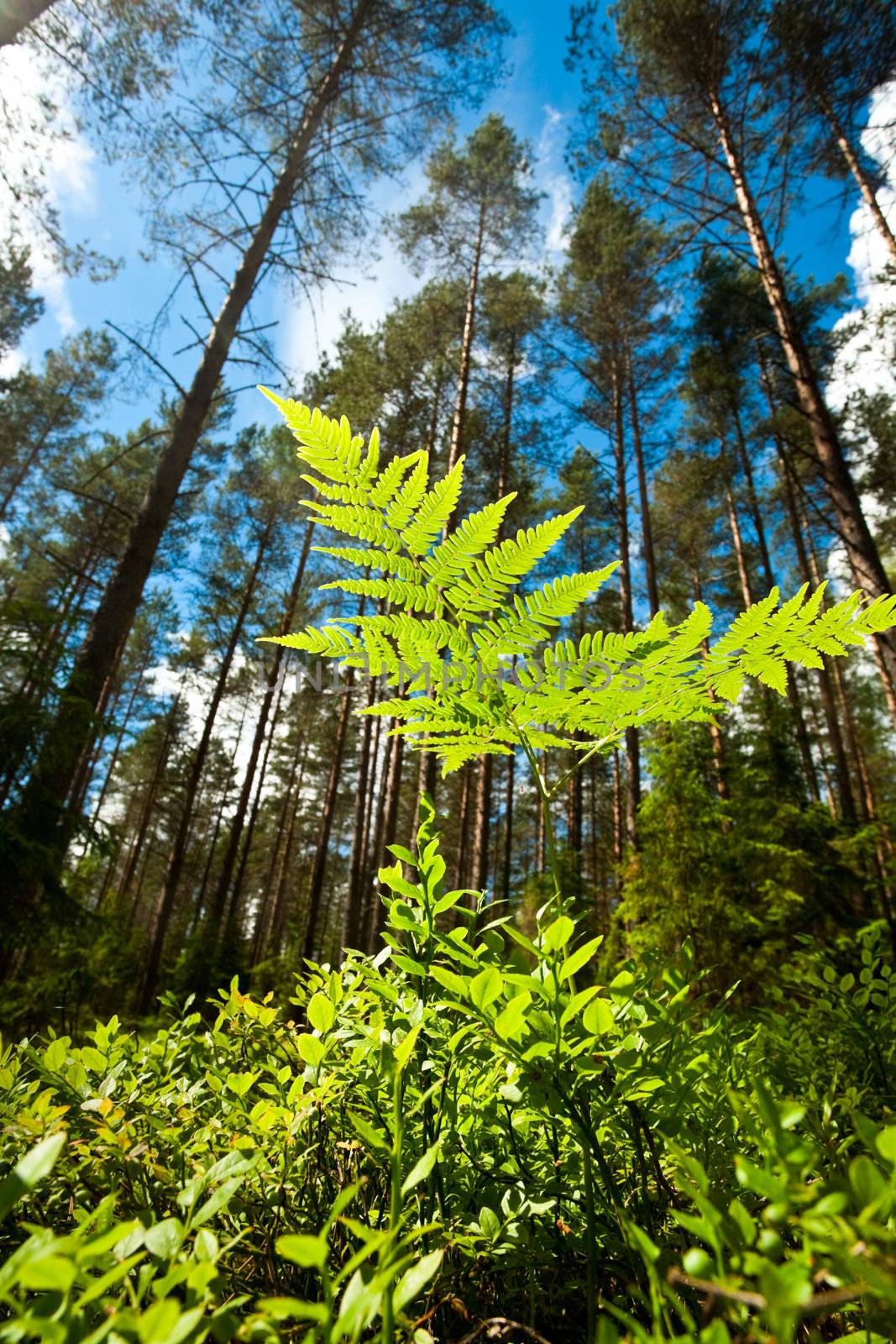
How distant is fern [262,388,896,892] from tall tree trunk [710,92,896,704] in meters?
3.69

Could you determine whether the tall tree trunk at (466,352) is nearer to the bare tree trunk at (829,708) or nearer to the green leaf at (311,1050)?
the bare tree trunk at (829,708)

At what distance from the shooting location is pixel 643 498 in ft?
42.0

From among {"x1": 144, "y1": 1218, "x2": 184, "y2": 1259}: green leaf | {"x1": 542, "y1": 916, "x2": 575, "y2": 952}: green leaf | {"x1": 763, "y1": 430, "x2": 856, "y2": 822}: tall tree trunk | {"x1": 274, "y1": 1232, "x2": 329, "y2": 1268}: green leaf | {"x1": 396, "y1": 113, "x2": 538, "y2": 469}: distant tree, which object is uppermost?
{"x1": 396, "y1": 113, "x2": 538, "y2": 469}: distant tree

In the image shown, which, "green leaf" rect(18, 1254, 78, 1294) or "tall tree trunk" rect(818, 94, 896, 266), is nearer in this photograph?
"green leaf" rect(18, 1254, 78, 1294)

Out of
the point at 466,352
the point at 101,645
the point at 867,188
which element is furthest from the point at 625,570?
the point at 101,645

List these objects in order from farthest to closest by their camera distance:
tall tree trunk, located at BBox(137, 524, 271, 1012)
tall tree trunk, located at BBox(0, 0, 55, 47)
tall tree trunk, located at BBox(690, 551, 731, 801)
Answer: tall tree trunk, located at BBox(137, 524, 271, 1012), tall tree trunk, located at BBox(0, 0, 55, 47), tall tree trunk, located at BBox(690, 551, 731, 801)

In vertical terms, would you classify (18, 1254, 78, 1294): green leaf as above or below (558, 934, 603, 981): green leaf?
below

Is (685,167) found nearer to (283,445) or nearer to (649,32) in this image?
(649,32)

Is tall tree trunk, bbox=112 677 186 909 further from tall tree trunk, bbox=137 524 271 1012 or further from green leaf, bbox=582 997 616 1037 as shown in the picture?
green leaf, bbox=582 997 616 1037

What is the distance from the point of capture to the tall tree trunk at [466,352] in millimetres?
11117

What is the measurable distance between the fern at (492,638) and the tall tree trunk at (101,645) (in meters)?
4.35

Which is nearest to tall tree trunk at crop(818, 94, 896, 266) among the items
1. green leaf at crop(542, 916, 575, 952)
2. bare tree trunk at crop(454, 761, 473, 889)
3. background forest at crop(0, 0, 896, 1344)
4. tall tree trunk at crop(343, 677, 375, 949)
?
background forest at crop(0, 0, 896, 1344)

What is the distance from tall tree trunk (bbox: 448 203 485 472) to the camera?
1112 centimetres

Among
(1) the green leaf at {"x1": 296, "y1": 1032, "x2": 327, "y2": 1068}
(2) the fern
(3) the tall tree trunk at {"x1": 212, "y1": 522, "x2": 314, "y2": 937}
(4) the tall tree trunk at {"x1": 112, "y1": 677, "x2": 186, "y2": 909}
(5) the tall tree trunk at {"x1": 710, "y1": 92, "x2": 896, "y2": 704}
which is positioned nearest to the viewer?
(1) the green leaf at {"x1": 296, "y1": 1032, "x2": 327, "y2": 1068}
